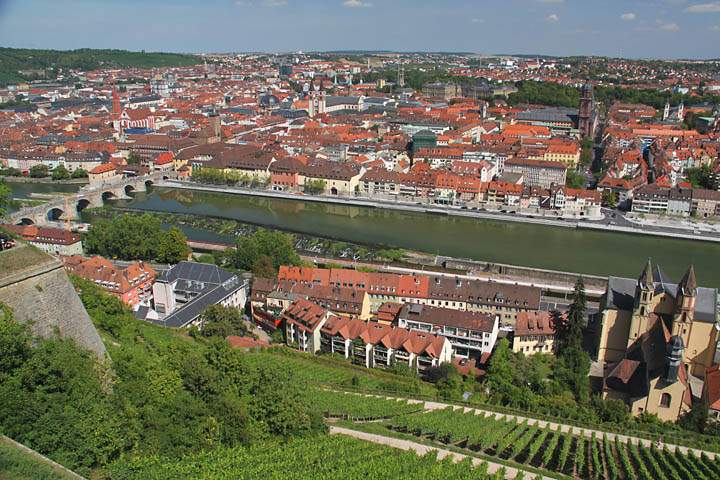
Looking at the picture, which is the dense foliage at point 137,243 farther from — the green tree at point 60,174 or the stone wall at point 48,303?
the green tree at point 60,174

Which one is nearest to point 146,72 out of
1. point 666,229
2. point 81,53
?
point 81,53

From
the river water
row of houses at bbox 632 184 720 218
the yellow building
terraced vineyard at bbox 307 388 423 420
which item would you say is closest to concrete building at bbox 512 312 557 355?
terraced vineyard at bbox 307 388 423 420

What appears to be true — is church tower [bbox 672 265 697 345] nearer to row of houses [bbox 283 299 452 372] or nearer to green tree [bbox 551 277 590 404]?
green tree [bbox 551 277 590 404]

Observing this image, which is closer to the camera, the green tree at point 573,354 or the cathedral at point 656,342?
the cathedral at point 656,342

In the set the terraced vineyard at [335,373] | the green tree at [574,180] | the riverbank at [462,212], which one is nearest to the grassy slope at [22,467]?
the terraced vineyard at [335,373]

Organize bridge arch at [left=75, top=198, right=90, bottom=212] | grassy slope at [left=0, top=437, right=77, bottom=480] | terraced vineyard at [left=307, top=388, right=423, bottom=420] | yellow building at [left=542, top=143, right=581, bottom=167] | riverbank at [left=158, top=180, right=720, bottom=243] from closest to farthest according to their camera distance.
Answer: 1. grassy slope at [left=0, top=437, right=77, bottom=480]
2. terraced vineyard at [left=307, top=388, right=423, bottom=420]
3. riverbank at [left=158, top=180, right=720, bottom=243]
4. bridge arch at [left=75, top=198, right=90, bottom=212]
5. yellow building at [left=542, top=143, right=581, bottom=167]
